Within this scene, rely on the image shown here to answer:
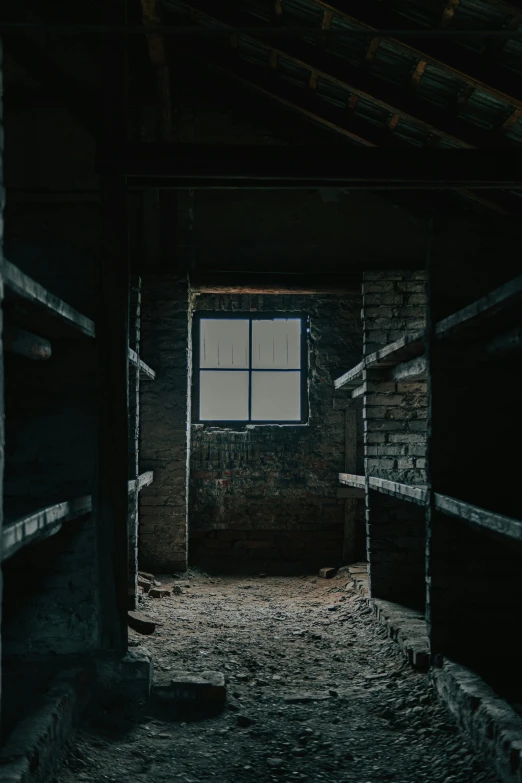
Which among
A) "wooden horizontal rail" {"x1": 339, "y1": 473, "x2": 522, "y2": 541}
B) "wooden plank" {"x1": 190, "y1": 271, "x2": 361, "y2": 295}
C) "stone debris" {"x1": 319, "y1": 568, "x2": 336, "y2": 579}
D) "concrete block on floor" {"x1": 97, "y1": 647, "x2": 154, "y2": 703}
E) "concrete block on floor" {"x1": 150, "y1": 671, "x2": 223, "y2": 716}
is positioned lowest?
"stone debris" {"x1": 319, "y1": 568, "x2": 336, "y2": 579}

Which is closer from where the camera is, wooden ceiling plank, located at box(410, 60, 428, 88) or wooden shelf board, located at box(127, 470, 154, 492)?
wooden ceiling plank, located at box(410, 60, 428, 88)

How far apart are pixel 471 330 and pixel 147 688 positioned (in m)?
2.45

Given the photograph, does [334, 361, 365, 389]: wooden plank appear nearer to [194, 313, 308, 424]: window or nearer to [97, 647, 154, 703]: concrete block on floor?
[194, 313, 308, 424]: window

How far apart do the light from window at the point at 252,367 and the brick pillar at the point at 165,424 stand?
99 cm

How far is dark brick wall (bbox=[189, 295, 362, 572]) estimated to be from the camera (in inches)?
287

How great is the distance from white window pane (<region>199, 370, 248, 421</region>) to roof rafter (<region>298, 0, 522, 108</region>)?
4.37 metres

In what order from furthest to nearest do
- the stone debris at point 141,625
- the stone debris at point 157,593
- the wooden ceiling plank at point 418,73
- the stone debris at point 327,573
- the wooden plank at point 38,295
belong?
1. the stone debris at point 327,573
2. the stone debris at point 157,593
3. the stone debris at point 141,625
4. the wooden ceiling plank at point 418,73
5. the wooden plank at point 38,295

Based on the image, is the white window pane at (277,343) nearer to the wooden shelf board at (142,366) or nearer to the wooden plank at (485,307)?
the wooden shelf board at (142,366)

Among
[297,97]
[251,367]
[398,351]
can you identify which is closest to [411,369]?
[398,351]

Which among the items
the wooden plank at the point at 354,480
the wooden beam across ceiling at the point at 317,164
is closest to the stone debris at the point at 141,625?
the wooden plank at the point at 354,480

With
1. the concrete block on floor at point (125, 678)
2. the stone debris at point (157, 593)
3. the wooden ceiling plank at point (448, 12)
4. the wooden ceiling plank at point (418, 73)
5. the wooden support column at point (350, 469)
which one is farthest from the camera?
the wooden support column at point (350, 469)

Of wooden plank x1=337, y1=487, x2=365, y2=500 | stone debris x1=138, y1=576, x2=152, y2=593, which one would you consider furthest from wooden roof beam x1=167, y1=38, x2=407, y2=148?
stone debris x1=138, y1=576, x2=152, y2=593

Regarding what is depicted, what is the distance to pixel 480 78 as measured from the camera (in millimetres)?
3873

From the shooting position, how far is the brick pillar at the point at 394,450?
17.0 feet
